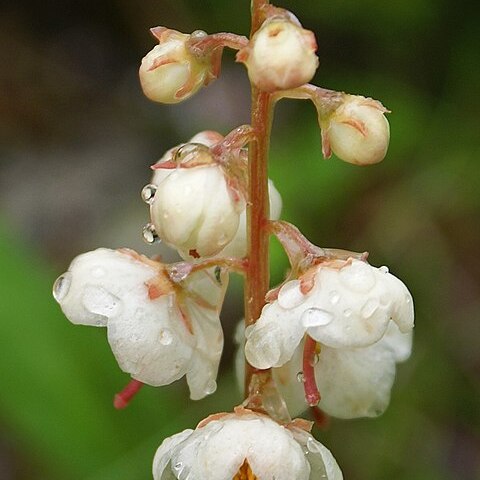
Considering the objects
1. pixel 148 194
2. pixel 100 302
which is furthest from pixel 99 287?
pixel 148 194

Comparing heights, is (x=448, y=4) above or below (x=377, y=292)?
below

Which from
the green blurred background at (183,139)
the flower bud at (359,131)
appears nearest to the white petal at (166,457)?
the flower bud at (359,131)

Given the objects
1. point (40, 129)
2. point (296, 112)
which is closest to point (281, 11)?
point (296, 112)

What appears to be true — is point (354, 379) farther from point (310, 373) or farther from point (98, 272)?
point (98, 272)

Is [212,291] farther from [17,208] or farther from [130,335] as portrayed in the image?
[17,208]

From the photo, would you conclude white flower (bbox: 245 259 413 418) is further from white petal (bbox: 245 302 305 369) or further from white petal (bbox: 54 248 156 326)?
white petal (bbox: 54 248 156 326)
